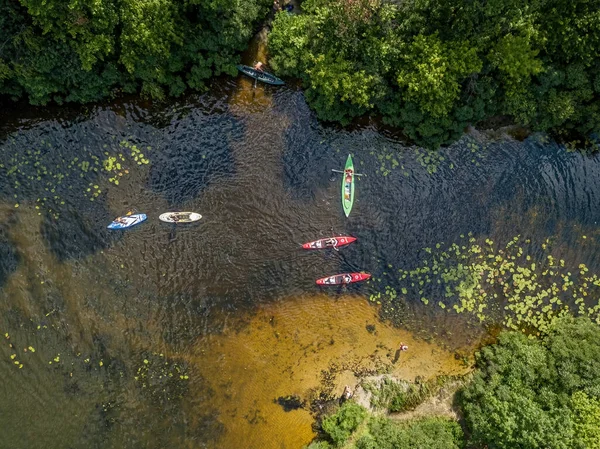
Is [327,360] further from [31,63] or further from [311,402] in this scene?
[31,63]

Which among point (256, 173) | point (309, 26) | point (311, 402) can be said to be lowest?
point (311, 402)

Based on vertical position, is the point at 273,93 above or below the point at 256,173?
above

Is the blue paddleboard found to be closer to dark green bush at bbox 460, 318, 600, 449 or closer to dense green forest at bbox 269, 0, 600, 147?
dense green forest at bbox 269, 0, 600, 147

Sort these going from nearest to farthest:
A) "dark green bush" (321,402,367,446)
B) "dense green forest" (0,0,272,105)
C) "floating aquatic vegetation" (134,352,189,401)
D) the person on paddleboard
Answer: "dense green forest" (0,0,272,105)
"dark green bush" (321,402,367,446)
"floating aquatic vegetation" (134,352,189,401)
the person on paddleboard

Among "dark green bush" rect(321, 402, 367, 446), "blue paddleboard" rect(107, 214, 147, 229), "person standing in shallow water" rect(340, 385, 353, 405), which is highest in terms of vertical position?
"blue paddleboard" rect(107, 214, 147, 229)

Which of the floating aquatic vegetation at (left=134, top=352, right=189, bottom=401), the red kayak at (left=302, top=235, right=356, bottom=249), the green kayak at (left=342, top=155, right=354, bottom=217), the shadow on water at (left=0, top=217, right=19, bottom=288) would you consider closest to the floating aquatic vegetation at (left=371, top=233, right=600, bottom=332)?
the red kayak at (left=302, top=235, right=356, bottom=249)

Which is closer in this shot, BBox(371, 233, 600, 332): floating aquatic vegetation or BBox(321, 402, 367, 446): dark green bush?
BBox(321, 402, 367, 446): dark green bush

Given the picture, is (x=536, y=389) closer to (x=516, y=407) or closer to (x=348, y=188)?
(x=516, y=407)

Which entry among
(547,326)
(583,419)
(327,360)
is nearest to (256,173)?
(327,360)
